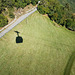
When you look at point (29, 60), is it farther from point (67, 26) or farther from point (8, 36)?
point (67, 26)

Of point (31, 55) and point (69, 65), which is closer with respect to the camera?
point (31, 55)

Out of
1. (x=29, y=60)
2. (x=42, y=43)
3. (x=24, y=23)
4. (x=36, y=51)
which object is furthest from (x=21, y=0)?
(x=29, y=60)

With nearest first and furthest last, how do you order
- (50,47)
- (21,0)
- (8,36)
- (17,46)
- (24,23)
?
(17,46)
(8,36)
(50,47)
(24,23)
(21,0)

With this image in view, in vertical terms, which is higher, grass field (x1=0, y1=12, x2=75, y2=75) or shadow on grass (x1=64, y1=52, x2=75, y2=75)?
grass field (x1=0, y1=12, x2=75, y2=75)

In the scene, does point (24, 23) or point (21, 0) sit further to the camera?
point (21, 0)

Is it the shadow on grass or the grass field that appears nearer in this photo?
the grass field

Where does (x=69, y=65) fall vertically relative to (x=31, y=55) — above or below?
below

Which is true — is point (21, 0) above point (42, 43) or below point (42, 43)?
above

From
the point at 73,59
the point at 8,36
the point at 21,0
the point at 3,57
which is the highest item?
the point at 21,0

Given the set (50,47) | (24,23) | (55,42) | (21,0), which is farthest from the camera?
(21,0)

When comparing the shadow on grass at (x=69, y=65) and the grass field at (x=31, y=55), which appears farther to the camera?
the shadow on grass at (x=69, y=65)

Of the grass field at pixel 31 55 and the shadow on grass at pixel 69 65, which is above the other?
the grass field at pixel 31 55
